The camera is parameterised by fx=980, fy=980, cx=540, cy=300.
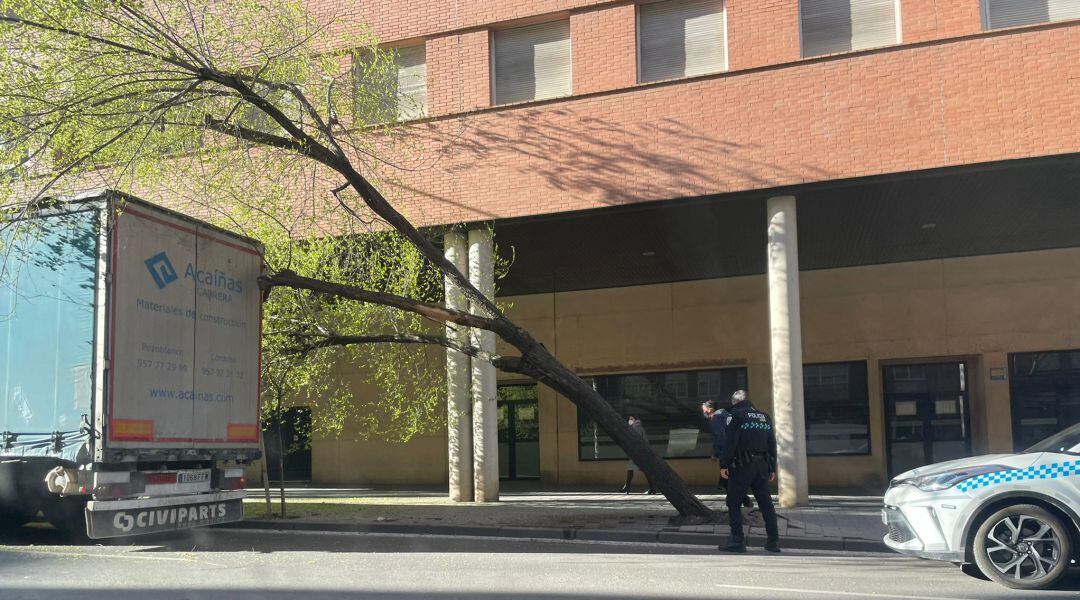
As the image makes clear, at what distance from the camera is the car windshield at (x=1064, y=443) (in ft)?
25.4

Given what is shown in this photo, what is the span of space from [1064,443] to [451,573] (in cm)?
522

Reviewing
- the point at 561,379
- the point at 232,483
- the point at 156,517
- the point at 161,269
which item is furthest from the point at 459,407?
the point at 161,269

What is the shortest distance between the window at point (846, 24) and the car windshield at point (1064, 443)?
7692 mm

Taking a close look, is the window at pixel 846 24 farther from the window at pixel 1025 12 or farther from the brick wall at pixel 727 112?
the window at pixel 1025 12

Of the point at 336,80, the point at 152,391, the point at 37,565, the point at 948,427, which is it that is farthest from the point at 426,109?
the point at 948,427

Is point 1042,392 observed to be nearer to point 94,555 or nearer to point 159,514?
point 159,514

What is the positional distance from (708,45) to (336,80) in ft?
19.2

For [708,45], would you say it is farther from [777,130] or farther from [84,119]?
[84,119]

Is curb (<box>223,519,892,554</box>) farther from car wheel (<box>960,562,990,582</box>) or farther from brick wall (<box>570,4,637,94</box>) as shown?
brick wall (<box>570,4,637,94</box>)

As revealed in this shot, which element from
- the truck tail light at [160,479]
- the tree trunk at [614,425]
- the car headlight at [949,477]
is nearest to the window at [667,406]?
the tree trunk at [614,425]

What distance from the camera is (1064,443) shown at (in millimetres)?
7891

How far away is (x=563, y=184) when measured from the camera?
599 inches

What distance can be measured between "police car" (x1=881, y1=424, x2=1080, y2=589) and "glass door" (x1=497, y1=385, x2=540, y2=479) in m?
14.3

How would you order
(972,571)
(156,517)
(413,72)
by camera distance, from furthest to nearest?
1. (413,72)
2. (156,517)
3. (972,571)
